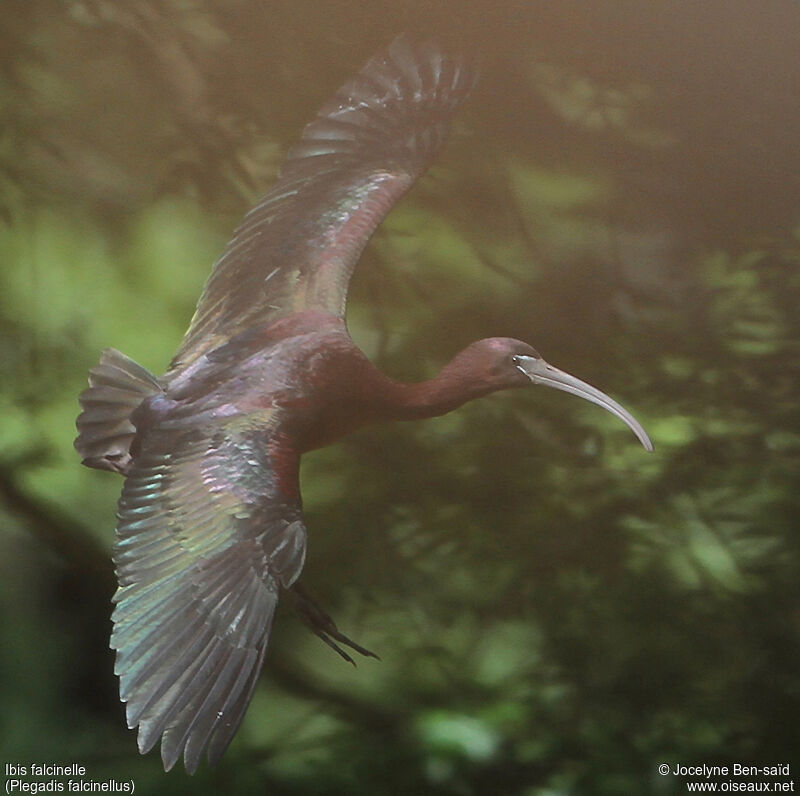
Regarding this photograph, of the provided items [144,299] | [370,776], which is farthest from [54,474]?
[370,776]

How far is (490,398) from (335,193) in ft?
1.35

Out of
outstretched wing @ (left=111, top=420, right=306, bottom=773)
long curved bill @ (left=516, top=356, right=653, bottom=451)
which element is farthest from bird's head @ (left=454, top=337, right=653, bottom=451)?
outstretched wing @ (left=111, top=420, right=306, bottom=773)

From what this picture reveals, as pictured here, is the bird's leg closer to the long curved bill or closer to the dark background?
the dark background

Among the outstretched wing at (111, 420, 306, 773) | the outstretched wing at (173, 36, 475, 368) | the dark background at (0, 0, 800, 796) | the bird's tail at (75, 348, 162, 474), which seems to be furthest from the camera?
the dark background at (0, 0, 800, 796)

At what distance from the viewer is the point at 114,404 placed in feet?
5.27

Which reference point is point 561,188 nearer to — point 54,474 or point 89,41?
point 89,41

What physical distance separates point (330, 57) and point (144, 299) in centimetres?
50

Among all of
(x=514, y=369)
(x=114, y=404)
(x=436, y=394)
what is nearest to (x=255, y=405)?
(x=114, y=404)

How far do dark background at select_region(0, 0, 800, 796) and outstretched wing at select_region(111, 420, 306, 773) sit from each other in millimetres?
310

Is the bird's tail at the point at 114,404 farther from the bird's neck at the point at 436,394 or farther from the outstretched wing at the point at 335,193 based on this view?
the bird's neck at the point at 436,394

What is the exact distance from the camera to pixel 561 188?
196 centimetres

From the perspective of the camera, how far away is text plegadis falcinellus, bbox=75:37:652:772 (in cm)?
136

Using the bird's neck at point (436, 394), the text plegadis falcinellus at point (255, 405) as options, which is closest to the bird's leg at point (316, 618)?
the text plegadis falcinellus at point (255, 405)

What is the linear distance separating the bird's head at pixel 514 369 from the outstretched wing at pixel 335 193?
0.74 ft
